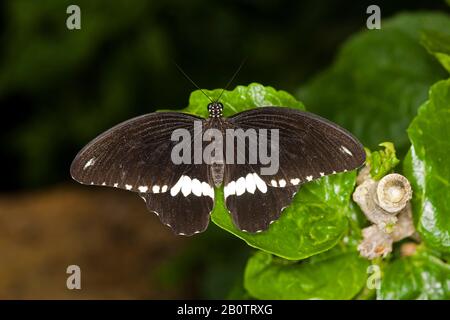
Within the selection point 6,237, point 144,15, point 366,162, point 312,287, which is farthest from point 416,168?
point 6,237

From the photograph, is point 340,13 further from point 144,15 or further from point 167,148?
point 167,148

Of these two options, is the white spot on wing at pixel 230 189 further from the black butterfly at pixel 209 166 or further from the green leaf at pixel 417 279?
the green leaf at pixel 417 279

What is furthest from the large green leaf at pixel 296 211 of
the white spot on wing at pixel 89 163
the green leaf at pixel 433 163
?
the white spot on wing at pixel 89 163

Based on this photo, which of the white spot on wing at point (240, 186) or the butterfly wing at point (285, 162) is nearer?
the butterfly wing at point (285, 162)

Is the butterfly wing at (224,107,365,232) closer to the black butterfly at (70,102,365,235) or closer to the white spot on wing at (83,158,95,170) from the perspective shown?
the black butterfly at (70,102,365,235)

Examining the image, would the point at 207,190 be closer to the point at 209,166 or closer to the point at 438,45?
the point at 209,166

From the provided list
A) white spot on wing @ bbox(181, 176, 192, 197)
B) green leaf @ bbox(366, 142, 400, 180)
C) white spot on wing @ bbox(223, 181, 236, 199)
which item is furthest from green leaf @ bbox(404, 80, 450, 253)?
white spot on wing @ bbox(181, 176, 192, 197)

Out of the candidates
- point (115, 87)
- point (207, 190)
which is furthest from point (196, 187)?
point (115, 87)
